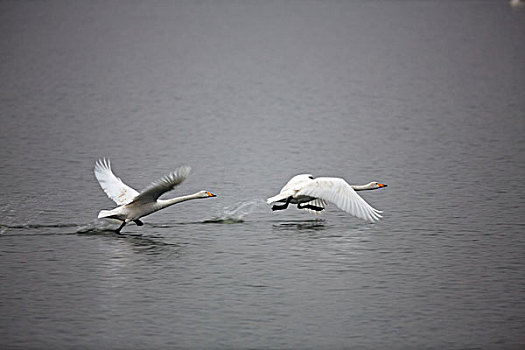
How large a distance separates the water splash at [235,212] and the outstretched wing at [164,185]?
2279 millimetres

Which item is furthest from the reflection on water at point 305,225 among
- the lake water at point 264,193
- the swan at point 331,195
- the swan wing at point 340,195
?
the swan wing at point 340,195

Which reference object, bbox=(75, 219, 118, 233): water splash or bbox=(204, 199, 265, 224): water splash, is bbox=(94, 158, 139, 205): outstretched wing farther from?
bbox=(204, 199, 265, 224): water splash

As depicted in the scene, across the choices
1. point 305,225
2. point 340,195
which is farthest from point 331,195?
point 305,225

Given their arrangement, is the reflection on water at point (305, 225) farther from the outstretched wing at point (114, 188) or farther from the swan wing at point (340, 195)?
the outstretched wing at point (114, 188)

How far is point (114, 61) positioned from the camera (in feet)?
162

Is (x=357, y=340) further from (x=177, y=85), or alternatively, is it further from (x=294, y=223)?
(x=177, y=85)

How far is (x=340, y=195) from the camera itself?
697 inches

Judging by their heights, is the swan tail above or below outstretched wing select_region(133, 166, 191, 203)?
below

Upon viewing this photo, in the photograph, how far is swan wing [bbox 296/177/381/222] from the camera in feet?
58.0

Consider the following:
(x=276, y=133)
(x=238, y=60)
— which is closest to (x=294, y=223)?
(x=276, y=133)

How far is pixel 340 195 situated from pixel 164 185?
10.6ft

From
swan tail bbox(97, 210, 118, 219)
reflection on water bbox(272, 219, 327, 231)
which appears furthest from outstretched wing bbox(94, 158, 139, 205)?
reflection on water bbox(272, 219, 327, 231)

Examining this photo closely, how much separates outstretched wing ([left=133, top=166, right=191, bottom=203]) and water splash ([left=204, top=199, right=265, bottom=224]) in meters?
2.28

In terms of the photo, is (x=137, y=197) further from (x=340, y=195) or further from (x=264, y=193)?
(x=264, y=193)
